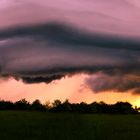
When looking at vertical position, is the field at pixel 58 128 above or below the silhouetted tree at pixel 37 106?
below

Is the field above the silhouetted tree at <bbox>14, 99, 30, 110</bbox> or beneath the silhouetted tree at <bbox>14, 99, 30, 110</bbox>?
beneath

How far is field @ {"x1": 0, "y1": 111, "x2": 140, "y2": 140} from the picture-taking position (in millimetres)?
33525

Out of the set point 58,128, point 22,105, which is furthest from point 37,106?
point 58,128

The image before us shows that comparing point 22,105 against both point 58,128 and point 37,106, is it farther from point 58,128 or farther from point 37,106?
point 58,128

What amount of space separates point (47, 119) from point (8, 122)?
3615 mm

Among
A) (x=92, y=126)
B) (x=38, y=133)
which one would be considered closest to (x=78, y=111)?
(x=92, y=126)

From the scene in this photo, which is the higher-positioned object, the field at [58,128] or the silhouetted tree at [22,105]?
the silhouetted tree at [22,105]

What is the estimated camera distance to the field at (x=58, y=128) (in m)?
33.5

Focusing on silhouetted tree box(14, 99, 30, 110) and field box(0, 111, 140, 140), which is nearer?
field box(0, 111, 140, 140)

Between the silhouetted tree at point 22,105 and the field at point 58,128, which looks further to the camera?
the silhouetted tree at point 22,105

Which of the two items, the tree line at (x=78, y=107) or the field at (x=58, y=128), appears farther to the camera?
the tree line at (x=78, y=107)

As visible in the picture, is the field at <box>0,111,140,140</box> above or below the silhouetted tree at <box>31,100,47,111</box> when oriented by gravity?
below

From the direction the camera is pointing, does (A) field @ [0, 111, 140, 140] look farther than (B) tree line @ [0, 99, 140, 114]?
No

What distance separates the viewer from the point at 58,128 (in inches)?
1467
